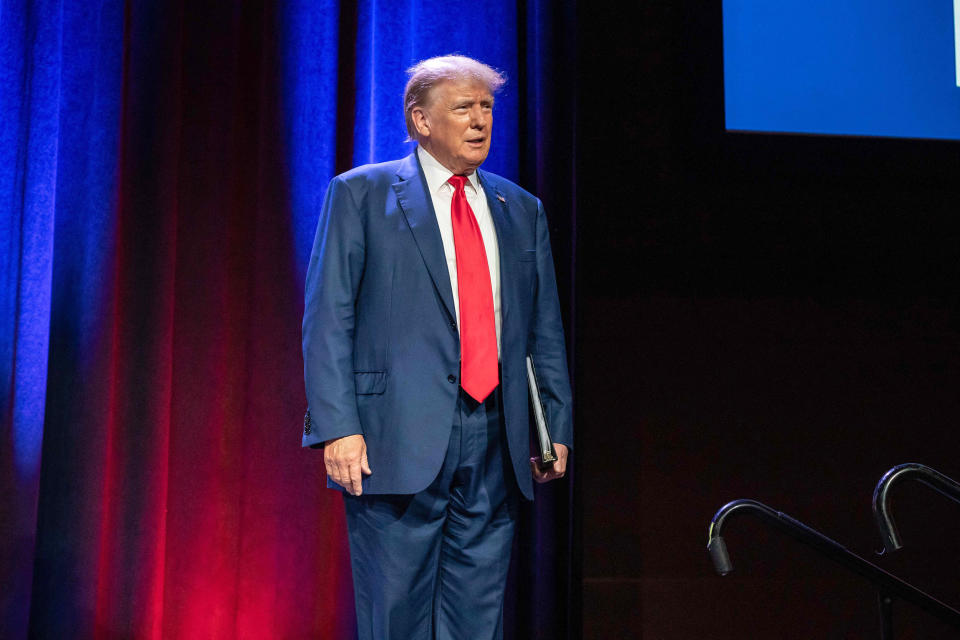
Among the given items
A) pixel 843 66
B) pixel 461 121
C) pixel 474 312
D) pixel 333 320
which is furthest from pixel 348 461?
pixel 843 66

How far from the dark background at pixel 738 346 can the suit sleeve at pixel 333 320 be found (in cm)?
85

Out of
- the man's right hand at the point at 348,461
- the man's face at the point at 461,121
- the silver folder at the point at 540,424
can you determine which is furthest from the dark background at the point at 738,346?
the man's right hand at the point at 348,461

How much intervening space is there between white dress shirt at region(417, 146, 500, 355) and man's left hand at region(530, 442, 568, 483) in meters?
0.26

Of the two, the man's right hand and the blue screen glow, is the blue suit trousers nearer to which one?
the man's right hand

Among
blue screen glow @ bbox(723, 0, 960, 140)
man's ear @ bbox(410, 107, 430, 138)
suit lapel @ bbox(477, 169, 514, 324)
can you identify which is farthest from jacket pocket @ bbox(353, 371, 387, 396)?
blue screen glow @ bbox(723, 0, 960, 140)

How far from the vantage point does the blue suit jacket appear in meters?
1.56

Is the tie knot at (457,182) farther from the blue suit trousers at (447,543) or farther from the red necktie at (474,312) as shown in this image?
the blue suit trousers at (447,543)

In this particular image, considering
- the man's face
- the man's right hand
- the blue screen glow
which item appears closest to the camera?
the man's right hand

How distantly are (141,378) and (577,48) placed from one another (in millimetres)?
1480

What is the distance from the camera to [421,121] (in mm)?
1729

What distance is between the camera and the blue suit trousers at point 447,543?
1601mm

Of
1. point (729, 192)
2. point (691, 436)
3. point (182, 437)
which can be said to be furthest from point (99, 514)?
point (729, 192)

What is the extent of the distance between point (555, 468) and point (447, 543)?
0.88 feet

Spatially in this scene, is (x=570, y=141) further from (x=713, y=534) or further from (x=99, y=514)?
(x=99, y=514)
